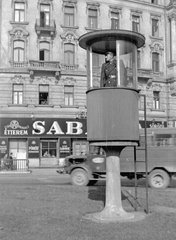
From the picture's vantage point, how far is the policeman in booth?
8734 mm

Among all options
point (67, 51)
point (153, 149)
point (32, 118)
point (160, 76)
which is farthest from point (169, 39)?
point (153, 149)

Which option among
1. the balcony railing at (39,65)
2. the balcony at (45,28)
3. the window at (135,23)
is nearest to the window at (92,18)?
the balcony at (45,28)

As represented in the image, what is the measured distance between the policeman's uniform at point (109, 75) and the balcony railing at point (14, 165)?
68.7ft

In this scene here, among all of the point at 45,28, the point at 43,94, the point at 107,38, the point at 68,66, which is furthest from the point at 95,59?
the point at 45,28

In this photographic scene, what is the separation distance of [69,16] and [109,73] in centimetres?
2792

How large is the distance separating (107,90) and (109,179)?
2.23 m

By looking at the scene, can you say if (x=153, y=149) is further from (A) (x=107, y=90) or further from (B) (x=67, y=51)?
(B) (x=67, y=51)

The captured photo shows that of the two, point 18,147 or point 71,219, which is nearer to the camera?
point 71,219

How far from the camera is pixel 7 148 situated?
32.2 meters

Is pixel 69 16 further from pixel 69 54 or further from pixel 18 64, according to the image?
pixel 18 64

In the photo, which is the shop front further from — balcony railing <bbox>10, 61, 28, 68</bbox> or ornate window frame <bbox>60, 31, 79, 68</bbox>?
ornate window frame <bbox>60, 31, 79, 68</bbox>

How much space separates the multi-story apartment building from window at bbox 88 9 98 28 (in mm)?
98

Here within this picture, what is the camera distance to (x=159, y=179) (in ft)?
54.8

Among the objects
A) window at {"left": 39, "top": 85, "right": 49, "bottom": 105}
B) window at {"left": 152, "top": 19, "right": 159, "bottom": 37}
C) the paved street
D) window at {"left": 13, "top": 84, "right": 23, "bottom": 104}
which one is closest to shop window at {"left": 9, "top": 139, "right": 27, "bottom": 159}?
window at {"left": 13, "top": 84, "right": 23, "bottom": 104}
